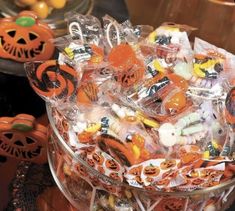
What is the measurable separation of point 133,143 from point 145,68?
0.14 m

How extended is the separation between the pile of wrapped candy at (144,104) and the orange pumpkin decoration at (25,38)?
8cm

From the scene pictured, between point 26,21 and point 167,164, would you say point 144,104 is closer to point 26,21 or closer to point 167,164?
point 167,164

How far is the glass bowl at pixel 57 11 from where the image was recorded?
3.27 ft

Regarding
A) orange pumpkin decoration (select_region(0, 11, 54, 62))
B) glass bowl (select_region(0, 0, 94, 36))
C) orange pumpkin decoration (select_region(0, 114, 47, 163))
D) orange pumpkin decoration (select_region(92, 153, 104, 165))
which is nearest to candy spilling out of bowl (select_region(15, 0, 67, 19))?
Result: glass bowl (select_region(0, 0, 94, 36))

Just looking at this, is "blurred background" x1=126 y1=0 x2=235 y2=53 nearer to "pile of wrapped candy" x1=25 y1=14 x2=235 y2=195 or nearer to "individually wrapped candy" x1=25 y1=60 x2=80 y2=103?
"pile of wrapped candy" x1=25 y1=14 x2=235 y2=195

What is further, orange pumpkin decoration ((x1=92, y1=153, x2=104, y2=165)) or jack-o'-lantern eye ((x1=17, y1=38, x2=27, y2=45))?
jack-o'-lantern eye ((x1=17, y1=38, x2=27, y2=45))

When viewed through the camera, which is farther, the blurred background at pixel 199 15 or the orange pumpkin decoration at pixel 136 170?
the blurred background at pixel 199 15

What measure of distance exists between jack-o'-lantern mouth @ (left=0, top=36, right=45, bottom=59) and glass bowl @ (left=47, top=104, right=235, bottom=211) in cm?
18

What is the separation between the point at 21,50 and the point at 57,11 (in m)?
0.20

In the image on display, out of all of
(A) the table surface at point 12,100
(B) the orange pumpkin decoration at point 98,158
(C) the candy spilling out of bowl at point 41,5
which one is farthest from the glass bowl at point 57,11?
(B) the orange pumpkin decoration at point 98,158

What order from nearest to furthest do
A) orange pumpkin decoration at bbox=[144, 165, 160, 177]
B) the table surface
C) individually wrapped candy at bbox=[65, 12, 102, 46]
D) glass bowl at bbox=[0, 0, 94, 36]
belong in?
orange pumpkin decoration at bbox=[144, 165, 160, 177], individually wrapped candy at bbox=[65, 12, 102, 46], the table surface, glass bowl at bbox=[0, 0, 94, 36]

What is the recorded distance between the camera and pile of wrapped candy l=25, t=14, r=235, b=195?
2.05 feet

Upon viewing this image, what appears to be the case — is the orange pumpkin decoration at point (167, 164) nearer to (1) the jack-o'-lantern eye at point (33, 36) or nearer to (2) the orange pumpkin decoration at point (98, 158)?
(2) the orange pumpkin decoration at point (98, 158)

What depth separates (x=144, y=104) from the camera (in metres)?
0.68
